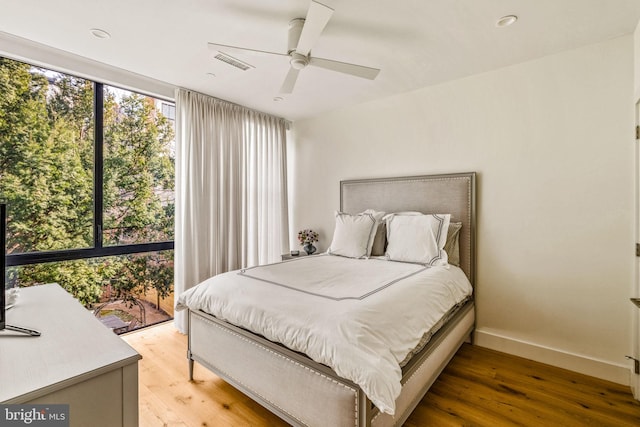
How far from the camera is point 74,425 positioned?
0.85 metres

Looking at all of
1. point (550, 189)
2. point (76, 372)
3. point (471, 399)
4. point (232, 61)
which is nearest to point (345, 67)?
point (232, 61)

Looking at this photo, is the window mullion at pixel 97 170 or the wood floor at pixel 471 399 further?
the window mullion at pixel 97 170

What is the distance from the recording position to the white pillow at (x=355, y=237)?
3.13m

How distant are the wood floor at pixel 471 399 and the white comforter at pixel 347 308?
586 mm

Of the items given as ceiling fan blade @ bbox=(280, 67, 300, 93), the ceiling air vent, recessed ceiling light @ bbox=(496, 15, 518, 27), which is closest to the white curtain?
the ceiling air vent

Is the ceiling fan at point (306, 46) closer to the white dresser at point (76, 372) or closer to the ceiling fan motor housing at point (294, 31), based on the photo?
the ceiling fan motor housing at point (294, 31)

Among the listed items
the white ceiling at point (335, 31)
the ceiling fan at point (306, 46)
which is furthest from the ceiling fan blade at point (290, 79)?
the white ceiling at point (335, 31)

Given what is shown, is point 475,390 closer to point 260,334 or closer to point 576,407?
point 576,407

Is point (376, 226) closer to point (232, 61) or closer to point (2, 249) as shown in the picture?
point (232, 61)

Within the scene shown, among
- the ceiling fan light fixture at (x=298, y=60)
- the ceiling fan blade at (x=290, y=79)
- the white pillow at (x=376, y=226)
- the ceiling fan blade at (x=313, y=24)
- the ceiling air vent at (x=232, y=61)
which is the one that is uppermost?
the ceiling air vent at (x=232, y=61)

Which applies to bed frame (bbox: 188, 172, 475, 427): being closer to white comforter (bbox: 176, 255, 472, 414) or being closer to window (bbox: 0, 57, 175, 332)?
white comforter (bbox: 176, 255, 472, 414)

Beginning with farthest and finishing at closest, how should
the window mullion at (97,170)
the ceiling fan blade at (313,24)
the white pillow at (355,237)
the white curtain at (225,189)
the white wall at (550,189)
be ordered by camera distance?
the white curtain at (225,189)
the white pillow at (355,237)
the window mullion at (97,170)
the white wall at (550,189)
the ceiling fan blade at (313,24)

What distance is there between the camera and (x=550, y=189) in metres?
2.57

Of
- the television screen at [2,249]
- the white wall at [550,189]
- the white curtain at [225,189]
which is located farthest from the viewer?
the white curtain at [225,189]
